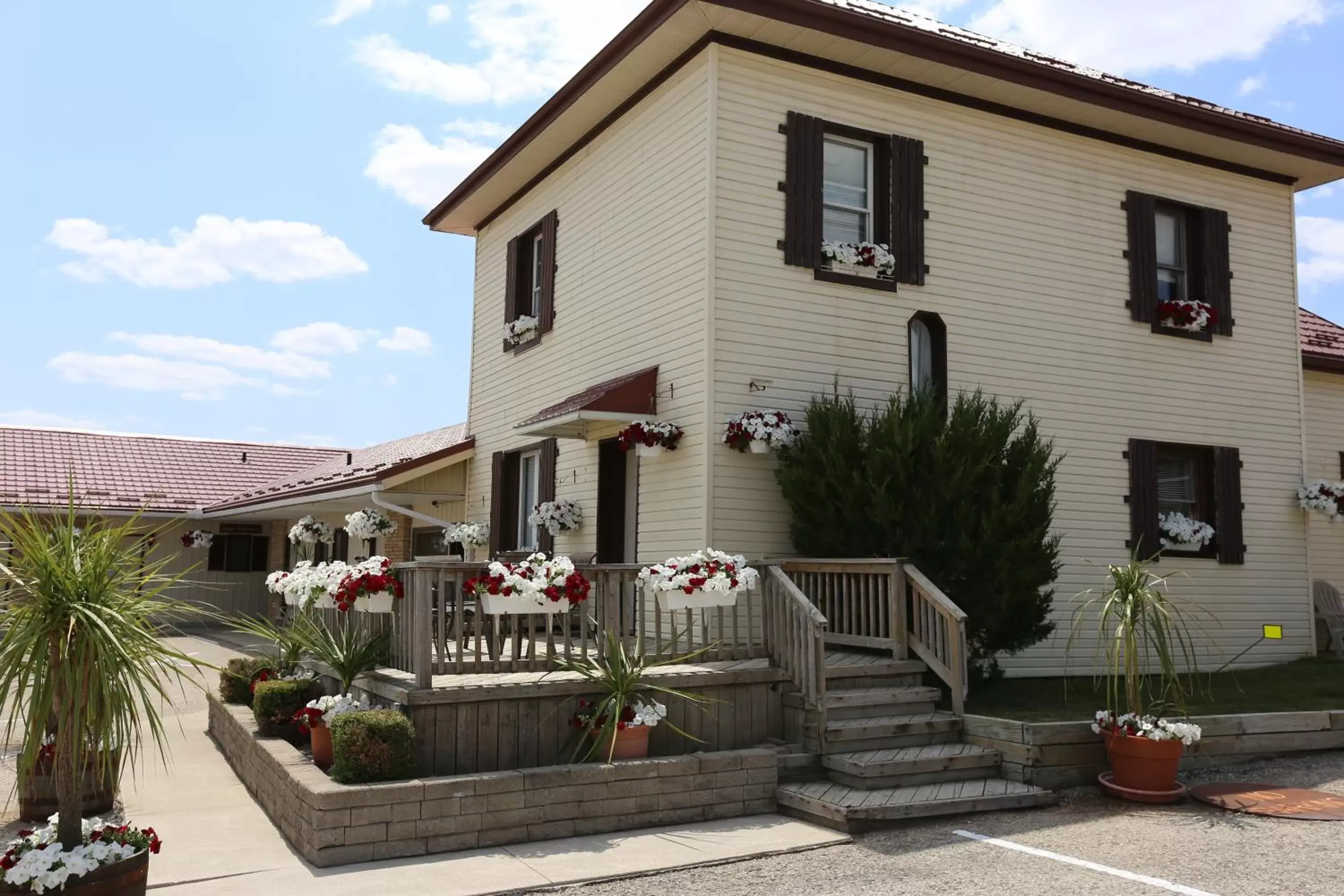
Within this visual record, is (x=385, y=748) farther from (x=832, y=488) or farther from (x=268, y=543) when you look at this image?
(x=268, y=543)

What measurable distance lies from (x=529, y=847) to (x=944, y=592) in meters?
4.42

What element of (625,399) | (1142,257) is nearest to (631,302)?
(625,399)

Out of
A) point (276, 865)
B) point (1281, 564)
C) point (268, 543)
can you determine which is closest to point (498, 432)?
point (276, 865)

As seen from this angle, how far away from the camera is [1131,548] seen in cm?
1255

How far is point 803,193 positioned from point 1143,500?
5340mm

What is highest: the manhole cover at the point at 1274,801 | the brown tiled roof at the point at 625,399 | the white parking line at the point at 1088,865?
the brown tiled roof at the point at 625,399

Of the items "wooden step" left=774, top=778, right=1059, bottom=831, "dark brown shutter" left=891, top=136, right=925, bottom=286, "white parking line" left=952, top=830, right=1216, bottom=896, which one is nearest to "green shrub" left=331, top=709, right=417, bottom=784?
"wooden step" left=774, top=778, right=1059, bottom=831

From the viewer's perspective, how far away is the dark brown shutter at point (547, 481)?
13.2 metres

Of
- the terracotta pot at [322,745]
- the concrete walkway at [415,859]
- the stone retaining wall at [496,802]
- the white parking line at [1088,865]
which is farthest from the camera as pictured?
the terracotta pot at [322,745]

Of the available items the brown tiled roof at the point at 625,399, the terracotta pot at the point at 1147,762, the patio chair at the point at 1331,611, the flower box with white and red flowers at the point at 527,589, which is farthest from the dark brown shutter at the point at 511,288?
the patio chair at the point at 1331,611

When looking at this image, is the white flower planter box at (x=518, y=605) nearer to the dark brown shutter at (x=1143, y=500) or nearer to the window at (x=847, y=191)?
the window at (x=847, y=191)

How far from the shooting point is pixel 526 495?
14.5 m

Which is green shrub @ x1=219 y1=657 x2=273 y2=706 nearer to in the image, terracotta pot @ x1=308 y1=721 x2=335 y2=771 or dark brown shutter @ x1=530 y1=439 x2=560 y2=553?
terracotta pot @ x1=308 y1=721 x2=335 y2=771

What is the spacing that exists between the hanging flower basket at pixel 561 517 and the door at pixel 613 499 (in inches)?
13.9
